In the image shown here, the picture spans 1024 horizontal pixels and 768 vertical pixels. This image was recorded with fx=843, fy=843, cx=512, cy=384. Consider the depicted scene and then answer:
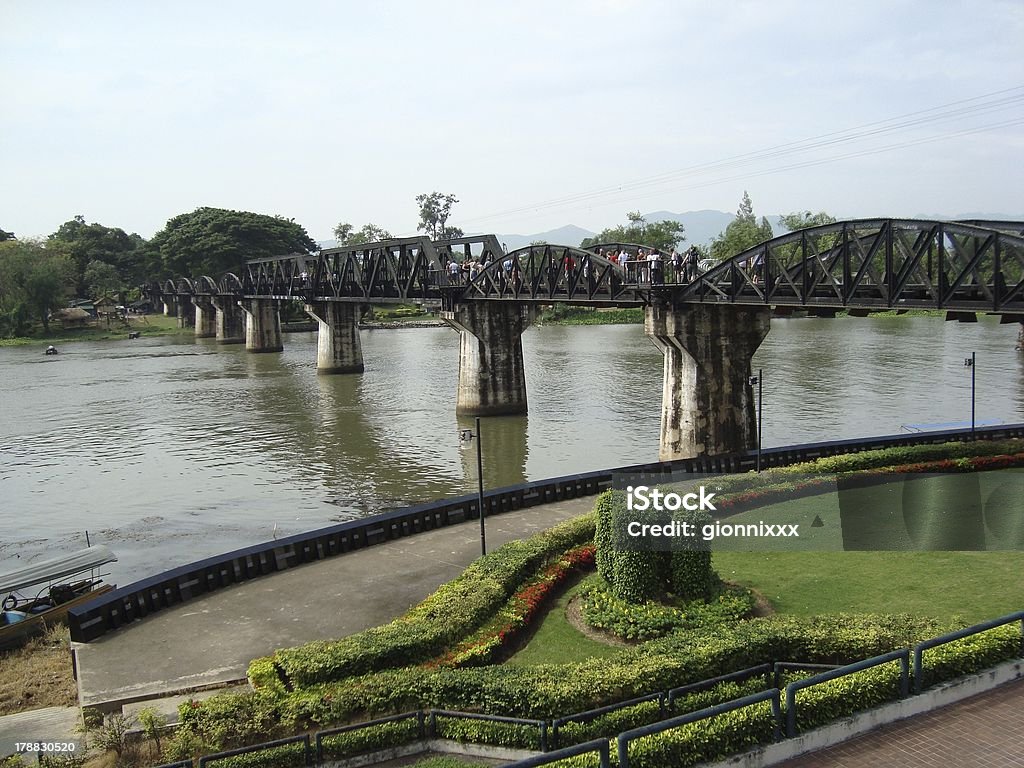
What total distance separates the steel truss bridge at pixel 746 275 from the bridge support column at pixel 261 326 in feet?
97.3

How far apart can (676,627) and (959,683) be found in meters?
5.93

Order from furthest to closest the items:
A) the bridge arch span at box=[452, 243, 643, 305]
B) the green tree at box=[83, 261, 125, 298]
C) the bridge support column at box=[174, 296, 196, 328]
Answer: the green tree at box=[83, 261, 125, 298] < the bridge support column at box=[174, 296, 196, 328] < the bridge arch span at box=[452, 243, 643, 305]

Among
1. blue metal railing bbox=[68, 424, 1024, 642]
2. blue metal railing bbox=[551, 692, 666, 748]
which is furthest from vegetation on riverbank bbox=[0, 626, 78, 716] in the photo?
blue metal railing bbox=[551, 692, 666, 748]

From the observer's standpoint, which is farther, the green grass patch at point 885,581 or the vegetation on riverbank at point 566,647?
the green grass patch at point 885,581

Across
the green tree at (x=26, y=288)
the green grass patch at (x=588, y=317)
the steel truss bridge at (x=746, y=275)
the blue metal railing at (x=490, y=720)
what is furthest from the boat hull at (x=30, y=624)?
the green tree at (x=26, y=288)

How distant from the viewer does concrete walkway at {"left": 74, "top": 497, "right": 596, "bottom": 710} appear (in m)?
16.9

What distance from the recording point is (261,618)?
1950 centimetres

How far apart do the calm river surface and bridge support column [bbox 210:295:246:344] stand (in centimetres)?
2572

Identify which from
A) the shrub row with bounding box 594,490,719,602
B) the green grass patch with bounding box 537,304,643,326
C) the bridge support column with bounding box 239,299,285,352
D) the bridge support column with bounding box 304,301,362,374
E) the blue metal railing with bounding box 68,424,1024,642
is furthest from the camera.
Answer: the green grass patch with bounding box 537,304,643,326

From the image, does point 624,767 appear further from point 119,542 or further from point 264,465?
point 264,465

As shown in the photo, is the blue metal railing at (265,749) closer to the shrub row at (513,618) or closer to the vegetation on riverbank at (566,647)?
the vegetation on riverbank at (566,647)

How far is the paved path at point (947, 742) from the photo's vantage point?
11023 millimetres

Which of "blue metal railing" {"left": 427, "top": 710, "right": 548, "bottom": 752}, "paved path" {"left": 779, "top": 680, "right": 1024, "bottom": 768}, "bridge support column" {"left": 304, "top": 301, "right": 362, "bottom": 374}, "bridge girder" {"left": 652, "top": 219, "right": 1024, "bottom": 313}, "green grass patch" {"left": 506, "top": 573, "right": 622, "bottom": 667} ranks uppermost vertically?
"bridge girder" {"left": 652, "top": 219, "right": 1024, "bottom": 313}

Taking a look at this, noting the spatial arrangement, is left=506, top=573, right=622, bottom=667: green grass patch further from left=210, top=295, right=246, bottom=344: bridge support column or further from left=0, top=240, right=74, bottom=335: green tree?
left=0, top=240, right=74, bottom=335: green tree
